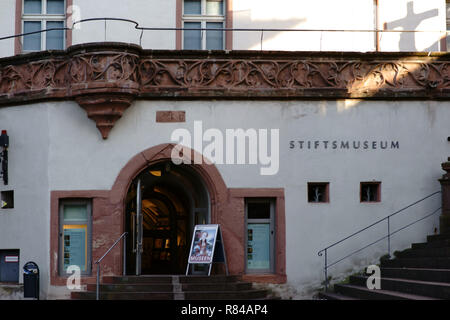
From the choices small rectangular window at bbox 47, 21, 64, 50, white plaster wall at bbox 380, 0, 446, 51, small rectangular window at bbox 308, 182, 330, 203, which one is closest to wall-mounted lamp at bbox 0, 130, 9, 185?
small rectangular window at bbox 47, 21, 64, 50

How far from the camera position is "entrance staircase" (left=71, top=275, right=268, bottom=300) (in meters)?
17.2

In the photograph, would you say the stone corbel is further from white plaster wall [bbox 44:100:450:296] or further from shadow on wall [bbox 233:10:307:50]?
shadow on wall [bbox 233:10:307:50]

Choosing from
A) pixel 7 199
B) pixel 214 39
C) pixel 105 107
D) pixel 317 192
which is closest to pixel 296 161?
pixel 317 192

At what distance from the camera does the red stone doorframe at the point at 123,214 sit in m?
18.5

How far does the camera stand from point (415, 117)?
63.0ft

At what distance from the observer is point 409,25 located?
20.3 m

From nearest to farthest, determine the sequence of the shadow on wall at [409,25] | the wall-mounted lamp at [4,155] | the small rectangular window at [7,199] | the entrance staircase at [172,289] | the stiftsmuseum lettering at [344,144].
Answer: the entrance staircase at [172,289]
the stiftsmuseum lettering at [344,144]
the wall-mounted lamp at [4,155]
the small rectangular window at [7,199]
the shadow on wall at [409,25]

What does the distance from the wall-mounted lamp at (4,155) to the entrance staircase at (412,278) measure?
7.07 m

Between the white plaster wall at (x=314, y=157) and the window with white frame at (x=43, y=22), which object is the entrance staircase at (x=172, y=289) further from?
the window with white frame at (x=43, y=22)

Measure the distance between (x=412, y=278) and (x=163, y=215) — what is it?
31.2 feet

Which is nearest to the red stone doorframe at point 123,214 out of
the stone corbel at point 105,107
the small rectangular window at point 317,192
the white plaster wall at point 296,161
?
the white plaster wall at point 296,161
